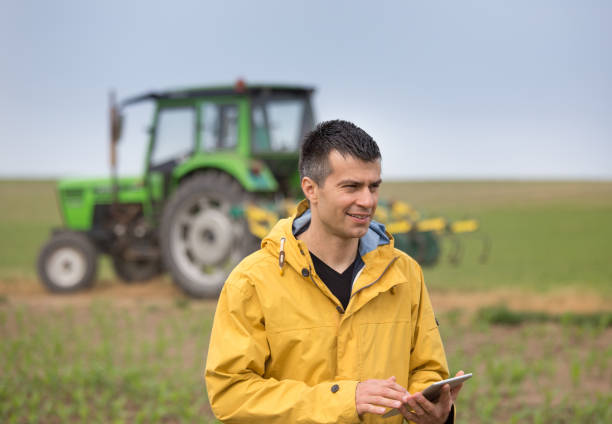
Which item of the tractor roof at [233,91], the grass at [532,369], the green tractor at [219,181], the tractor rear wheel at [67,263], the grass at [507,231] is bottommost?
the grass at [507,231]

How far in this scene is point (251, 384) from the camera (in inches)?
77.5

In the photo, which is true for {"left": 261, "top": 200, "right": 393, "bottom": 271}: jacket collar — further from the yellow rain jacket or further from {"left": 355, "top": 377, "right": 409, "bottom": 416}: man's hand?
{"left": 355, "top": 377, "right": 409, "bottom": 416}: man's hand

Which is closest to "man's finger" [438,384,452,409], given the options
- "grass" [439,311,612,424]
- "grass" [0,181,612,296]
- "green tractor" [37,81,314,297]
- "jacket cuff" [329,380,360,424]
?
"jacket cuff" [329,380,360,424]

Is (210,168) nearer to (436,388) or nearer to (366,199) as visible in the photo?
(366,199)

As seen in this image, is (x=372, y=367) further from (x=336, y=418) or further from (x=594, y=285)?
(x=594, y=285)

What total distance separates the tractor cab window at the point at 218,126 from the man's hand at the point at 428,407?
7.00 meters

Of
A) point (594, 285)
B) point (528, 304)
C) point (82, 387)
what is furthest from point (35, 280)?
point (594, 285)

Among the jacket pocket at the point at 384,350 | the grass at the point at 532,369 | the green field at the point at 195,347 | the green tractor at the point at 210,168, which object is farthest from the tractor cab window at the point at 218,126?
the jacket pocket at the point at 384,350

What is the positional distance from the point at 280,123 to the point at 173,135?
156cm

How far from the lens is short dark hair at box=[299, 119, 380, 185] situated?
200 centimetres

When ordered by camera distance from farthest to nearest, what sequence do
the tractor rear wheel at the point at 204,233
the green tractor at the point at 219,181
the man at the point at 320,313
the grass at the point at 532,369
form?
the tractor rear wheel at the point at 204,233, the green tractor at the point at 219,181, the grass at the point at 532,369, the man at the point at 320,313

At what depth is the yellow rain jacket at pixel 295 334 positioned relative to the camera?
1.96 m

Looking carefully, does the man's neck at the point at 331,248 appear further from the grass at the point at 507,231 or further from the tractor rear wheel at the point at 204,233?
the grass at the point at 507,231

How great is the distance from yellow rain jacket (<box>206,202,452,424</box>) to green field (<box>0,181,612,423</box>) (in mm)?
2463
